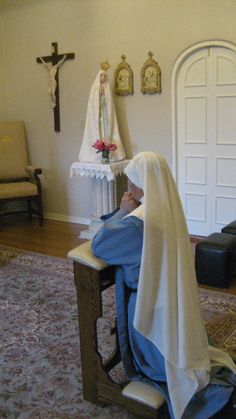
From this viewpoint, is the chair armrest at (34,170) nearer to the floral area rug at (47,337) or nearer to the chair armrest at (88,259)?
the floral area rug at (47,337)

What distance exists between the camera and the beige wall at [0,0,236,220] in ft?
14.9

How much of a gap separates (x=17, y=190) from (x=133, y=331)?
377 cm

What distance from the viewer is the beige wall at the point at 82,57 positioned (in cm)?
455

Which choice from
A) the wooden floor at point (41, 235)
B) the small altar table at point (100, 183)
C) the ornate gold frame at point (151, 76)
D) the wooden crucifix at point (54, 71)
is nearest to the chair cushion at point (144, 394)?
the wooden floor at point (41, 235)

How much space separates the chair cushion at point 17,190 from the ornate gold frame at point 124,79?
1591 millimetres

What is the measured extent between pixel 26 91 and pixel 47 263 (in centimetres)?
272

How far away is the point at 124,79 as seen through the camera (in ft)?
16.4

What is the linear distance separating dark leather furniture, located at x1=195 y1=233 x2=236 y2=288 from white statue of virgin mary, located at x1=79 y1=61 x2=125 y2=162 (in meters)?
1.73

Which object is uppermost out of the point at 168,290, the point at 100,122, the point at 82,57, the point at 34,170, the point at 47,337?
the point at 82,57

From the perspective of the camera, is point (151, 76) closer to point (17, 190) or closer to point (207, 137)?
point (207, 137)

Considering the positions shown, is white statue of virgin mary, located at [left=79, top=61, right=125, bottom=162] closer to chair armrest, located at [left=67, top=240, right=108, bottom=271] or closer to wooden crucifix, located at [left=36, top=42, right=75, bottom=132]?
wooden crucifix, located at [left=36, top=42, right=75, bottom=132]

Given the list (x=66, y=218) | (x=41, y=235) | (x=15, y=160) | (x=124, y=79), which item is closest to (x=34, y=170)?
(x=15, y=160)

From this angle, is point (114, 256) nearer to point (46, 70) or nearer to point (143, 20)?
point (143, 20)

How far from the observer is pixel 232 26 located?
4.24 m
